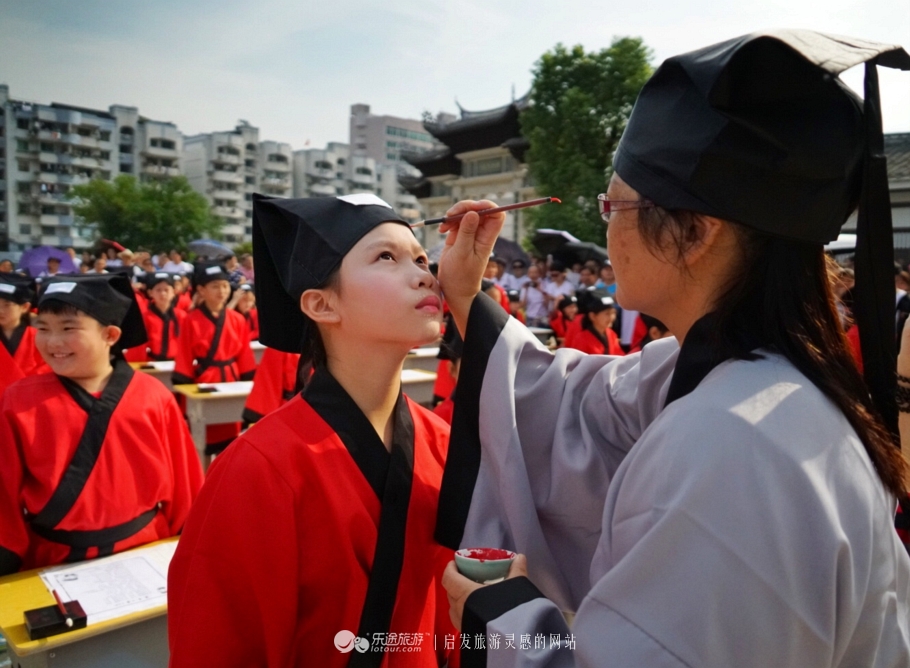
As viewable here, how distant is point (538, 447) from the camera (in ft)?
5.91

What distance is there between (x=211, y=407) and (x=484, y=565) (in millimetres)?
5295

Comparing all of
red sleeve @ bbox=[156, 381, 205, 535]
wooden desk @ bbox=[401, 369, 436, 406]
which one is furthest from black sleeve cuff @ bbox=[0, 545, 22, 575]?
wooden desk @ bbox=[401, 369, 436, 406]

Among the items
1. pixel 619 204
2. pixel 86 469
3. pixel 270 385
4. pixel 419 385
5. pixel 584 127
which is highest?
pixel 584 127

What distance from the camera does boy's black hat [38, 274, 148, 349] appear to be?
9.68 ft

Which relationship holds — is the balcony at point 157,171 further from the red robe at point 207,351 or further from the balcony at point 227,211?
the red robe at point 207,351

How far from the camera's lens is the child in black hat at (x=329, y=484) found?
1.51 metres

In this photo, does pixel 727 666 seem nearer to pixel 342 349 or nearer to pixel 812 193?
pixel 812 193

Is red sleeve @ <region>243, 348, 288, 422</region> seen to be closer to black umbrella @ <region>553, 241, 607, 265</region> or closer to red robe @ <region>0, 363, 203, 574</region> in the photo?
red robe @ <region>0, 363, 203, 574</region>

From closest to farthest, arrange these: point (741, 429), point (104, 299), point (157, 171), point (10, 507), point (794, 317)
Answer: point (741, 429), point (794, 317), point (10, 507), point (104, 299), point (157, 171)

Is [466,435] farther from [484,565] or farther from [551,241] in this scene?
[551,241]

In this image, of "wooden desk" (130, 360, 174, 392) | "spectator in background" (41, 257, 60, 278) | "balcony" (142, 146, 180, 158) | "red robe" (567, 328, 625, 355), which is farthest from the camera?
"balcony" (142, 146, 180, 158)

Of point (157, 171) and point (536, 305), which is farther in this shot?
point (157, 171)

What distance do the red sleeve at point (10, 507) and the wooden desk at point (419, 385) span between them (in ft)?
16.1

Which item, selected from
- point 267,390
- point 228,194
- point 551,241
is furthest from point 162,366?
point 228,194
